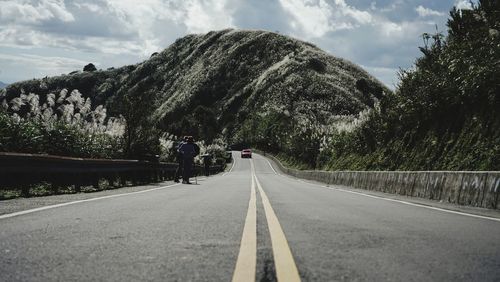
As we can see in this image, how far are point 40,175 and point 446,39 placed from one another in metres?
20.5

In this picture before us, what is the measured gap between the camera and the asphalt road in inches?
158

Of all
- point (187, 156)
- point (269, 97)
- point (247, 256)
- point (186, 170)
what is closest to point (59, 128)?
point (187, 156)

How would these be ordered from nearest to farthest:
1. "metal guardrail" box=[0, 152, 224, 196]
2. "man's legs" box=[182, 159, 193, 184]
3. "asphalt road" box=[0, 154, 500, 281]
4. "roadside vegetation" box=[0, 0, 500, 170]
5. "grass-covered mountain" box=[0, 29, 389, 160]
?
"asphalt road" box=[0, 154, 500, 281] → "metal guardrail" box=[0, 152, 224, 196] → "roadside vegetation" box=[0, 0, 500, 170] → "man's legs" box=[182, 159, 193, 184] → "grass-covered mountain" box=[0, 29, 389, 160]

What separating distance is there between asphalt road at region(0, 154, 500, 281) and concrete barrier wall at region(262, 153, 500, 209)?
310 cm

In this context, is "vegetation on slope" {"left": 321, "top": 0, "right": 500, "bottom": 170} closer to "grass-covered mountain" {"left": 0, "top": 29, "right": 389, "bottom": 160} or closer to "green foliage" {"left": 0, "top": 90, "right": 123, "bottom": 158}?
"green foliage" {"left": 0, "top": 90, "right": 123, "bottom": 158}

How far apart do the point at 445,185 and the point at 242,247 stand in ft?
30.7

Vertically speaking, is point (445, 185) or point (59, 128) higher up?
point (445, 185)

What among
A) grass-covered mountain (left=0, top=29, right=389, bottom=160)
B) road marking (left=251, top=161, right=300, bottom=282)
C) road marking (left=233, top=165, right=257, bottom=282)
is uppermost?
grass-covered mountain (left=0, top=29, right=389, bottom=160)

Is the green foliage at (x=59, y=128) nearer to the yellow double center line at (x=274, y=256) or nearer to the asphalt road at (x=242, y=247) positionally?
the asphalt road at (x=242, y=247)

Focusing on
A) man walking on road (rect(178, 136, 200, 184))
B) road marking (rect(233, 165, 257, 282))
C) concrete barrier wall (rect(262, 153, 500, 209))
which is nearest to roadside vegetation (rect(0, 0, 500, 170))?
man walking on road (rect(178, 136, 200, 184))

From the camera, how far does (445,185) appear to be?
13.1 metres

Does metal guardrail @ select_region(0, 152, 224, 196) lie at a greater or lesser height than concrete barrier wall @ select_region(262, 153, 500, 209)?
lesser

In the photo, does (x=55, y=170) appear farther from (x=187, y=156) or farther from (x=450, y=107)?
(x=450, y=107)

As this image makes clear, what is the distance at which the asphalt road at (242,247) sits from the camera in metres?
4.01
